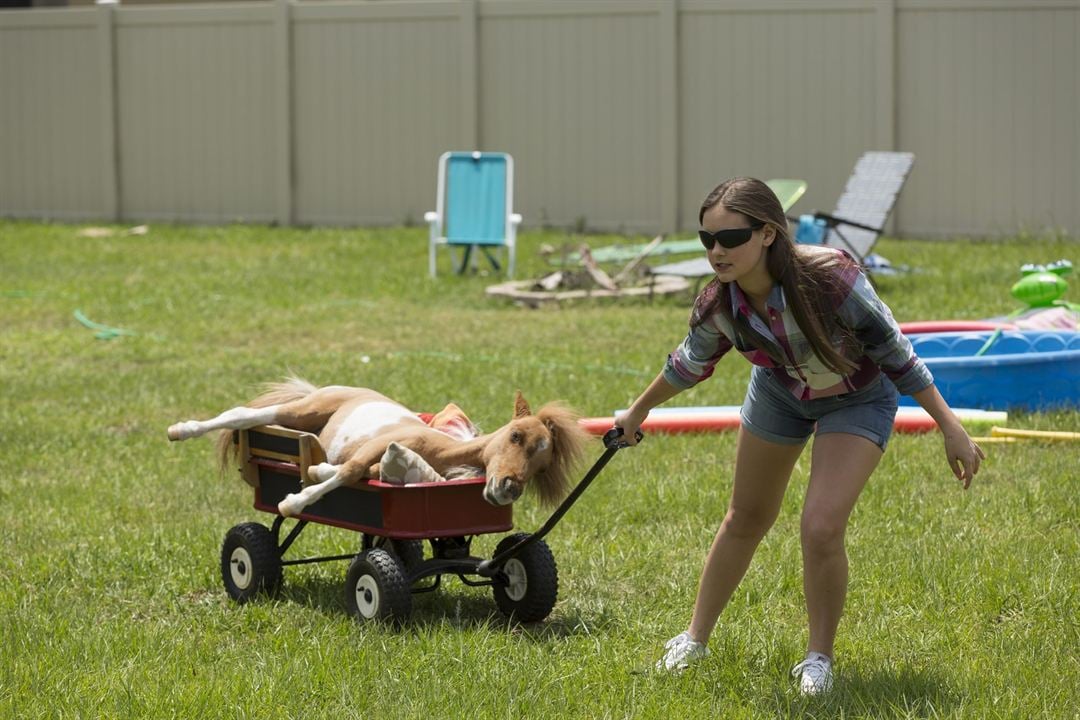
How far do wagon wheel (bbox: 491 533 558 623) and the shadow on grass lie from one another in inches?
35.8

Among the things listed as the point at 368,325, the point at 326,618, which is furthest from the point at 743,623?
the point at 368,325

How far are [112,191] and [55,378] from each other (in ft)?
33.6

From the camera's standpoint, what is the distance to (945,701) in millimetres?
4031

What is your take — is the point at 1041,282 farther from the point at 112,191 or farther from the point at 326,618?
the point at 112,191

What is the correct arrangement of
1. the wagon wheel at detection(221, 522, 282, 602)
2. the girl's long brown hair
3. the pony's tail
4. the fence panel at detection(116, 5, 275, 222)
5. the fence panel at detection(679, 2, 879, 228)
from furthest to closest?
the fence panel at detection(116, 5, 275, 222), the fence panel at detection(679, 2, 879, 228), the pony's tail, the wagon wheel at detection(221, 522, 282, 602), the girl's long brown hair

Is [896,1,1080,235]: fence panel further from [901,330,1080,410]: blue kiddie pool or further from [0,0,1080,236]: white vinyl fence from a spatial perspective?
[901,330,1080,410]: blue kiddie pool

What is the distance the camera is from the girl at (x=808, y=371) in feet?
13.1

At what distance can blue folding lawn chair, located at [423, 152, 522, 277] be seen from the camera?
570 inches

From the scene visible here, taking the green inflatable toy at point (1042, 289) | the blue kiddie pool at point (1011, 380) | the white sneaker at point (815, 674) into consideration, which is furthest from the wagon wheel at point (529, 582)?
the green inflatable toy at point (1042, 289)

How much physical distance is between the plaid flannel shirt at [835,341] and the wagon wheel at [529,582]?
3.17 feet

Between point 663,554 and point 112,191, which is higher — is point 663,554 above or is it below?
below

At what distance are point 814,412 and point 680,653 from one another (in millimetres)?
785

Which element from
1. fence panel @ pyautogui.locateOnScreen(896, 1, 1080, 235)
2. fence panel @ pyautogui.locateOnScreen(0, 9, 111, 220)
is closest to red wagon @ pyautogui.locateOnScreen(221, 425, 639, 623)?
fence panel @ pyautogui.locateOnScreen(896, 1, 1080, 235)

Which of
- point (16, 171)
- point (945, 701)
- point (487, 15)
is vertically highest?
point (487, 15)
